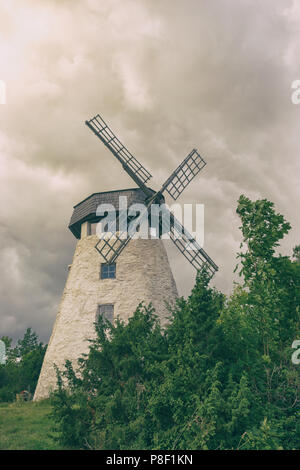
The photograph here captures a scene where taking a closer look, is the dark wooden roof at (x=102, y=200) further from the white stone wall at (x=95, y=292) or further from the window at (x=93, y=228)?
the white stone wall at (x=95, y=292)

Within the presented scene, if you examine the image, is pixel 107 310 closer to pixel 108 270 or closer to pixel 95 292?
pixel 95 292

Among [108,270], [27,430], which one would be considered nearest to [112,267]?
[108,270]

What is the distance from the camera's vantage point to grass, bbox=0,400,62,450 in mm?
11883

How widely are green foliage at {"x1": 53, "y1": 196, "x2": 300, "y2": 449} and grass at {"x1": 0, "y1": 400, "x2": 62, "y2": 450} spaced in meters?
1.27

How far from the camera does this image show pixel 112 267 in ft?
74.8

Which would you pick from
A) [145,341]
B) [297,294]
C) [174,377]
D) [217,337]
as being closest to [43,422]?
[145,341]

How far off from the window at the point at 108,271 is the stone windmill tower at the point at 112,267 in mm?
63

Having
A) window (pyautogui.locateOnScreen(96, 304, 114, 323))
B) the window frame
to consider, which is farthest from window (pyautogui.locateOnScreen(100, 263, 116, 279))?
window (pyautogui.locateOnScreen(96, 304, 114, 323))

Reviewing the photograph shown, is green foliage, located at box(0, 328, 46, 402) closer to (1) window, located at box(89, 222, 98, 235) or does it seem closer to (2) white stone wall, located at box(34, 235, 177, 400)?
(2) white stone wall, located at box(34, 235, 177, 400)

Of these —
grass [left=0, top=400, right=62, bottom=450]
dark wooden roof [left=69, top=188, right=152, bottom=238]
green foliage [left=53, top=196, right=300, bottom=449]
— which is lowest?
grass [left=0, top=400, right=62, bottom=450]

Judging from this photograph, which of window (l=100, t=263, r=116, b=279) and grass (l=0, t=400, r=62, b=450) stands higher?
window (l=100, t=263, r=116, b=279)

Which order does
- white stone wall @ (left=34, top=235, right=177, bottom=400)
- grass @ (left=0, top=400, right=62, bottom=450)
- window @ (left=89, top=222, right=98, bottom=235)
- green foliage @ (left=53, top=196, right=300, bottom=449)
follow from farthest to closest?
window @ (left=89, top=222, right=98, bottom=235) → white stone wall @ (left=34, top=235, right=177, bottom=400) → grass @ (left=0, top=400, right=62, bottom=450) → green foliage @ (left=53, top=196, right=300, bottom=449)

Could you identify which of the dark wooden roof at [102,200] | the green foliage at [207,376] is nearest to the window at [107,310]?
the dark wooden roof at [102,200]

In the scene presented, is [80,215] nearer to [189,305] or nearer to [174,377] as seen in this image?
[189,305]
